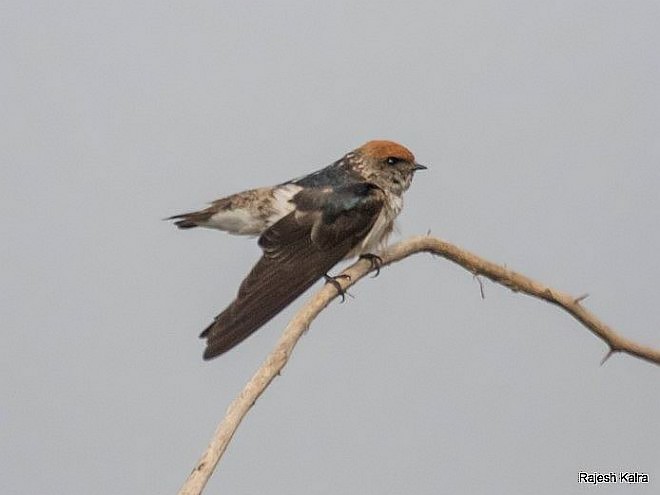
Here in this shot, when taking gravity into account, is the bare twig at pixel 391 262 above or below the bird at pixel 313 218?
below

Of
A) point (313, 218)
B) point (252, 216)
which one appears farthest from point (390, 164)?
point (252, 216)

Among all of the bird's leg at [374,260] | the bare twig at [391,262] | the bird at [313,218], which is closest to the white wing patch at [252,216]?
the bird at [313,218]

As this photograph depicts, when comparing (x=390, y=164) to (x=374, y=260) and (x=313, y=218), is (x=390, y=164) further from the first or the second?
(x=374, y=260)

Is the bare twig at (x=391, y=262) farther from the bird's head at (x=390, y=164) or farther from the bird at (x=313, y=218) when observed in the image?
the bird's head at (x=390, y=164)

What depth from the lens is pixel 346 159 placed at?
560 centimetres

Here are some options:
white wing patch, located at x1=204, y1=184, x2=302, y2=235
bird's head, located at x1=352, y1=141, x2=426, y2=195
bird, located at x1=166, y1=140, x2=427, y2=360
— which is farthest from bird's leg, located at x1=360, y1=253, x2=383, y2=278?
bird's head, located at x1=352, y1=141, x2=426, y2=195

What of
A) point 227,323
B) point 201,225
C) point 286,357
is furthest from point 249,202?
point 286,357

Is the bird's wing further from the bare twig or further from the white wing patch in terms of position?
the bare twig

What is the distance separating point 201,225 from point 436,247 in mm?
1299

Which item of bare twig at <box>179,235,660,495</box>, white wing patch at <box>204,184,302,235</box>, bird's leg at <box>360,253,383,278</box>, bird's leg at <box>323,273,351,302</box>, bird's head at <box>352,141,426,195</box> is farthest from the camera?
bird's head at <box>352,141,426,195</box>

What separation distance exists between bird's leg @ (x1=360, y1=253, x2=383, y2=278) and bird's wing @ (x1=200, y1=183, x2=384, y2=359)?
0.06m

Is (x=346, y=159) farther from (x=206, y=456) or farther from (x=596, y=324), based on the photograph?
(x=206, y=456)

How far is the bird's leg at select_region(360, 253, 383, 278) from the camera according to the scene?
15.7 ft

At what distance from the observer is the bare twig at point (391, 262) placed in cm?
300
